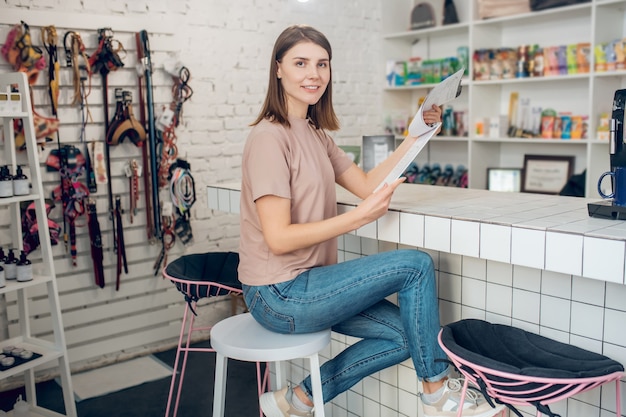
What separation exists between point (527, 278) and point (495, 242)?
30 cm

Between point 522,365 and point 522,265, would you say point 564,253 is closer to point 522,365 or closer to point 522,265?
point 522,265

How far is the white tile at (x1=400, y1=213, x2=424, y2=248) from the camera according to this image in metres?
1.94

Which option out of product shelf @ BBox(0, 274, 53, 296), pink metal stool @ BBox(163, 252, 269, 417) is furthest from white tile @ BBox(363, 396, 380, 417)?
product shelf @ BBox(0, 274, 53, 296)

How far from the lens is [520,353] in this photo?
172 cm

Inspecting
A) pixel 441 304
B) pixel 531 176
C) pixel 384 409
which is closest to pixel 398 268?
pixel 441 304

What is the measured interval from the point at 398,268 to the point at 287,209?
36 cm

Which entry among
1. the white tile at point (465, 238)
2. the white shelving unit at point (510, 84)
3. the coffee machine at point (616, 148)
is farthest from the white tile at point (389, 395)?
the white shelving unit at point (510, 84)

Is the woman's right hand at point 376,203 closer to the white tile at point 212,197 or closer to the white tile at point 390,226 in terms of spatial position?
the white tile at point 390,226

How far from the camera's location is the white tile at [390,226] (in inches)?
79.4

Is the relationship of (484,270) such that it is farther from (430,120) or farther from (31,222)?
(31,222)

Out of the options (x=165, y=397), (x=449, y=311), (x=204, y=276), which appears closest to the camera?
(x=449, y=311)

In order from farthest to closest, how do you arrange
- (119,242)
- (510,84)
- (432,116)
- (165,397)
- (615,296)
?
(510,84) < (119,242) < (165,397) < (432,116) < (615,296)

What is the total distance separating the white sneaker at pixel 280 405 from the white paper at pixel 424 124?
0.71 metres

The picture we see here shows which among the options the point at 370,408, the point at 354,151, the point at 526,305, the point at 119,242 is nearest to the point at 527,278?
the point at 526,305
